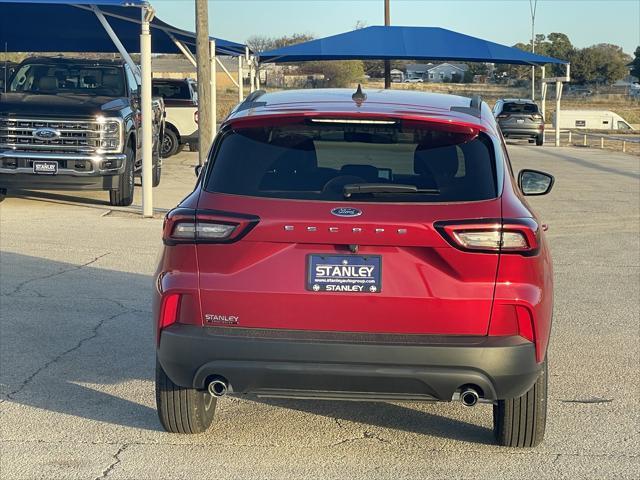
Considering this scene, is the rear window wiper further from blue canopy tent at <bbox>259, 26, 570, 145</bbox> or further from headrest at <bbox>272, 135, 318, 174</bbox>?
blue canopy tent at <bbox>259, 26, 570, 145</bbox>

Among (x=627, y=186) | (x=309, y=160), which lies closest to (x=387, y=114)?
(x=309, y=160)

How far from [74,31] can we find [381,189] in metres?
21.8

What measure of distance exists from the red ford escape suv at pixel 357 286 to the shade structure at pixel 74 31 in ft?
47.3

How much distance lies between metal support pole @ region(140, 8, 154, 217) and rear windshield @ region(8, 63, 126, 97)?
4.35ft

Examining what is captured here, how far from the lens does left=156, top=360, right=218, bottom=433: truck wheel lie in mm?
5211

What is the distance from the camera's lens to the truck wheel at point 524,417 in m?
5.11

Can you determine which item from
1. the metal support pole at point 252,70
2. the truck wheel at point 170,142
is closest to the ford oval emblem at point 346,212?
the truck wheel at point 170,142

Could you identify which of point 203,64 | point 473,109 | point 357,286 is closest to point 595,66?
point 203,64

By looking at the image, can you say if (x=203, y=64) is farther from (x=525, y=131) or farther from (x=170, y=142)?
(x=525, y=131)

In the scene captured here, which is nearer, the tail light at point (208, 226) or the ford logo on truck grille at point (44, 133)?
the tail light at point (208, 226)

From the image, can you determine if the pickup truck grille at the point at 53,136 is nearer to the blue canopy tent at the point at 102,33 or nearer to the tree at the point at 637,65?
the blue canopy tent at the point at 102,33

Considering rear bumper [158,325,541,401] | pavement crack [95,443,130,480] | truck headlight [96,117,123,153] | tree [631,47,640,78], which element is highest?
tree [631,47,640,78]

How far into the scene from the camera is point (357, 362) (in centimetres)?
459

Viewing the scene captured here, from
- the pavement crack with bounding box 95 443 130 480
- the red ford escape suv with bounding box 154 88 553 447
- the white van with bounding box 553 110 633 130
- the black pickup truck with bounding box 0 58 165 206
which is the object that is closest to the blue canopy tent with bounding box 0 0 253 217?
the black pickup truck with bounding box 0 58 165 206
